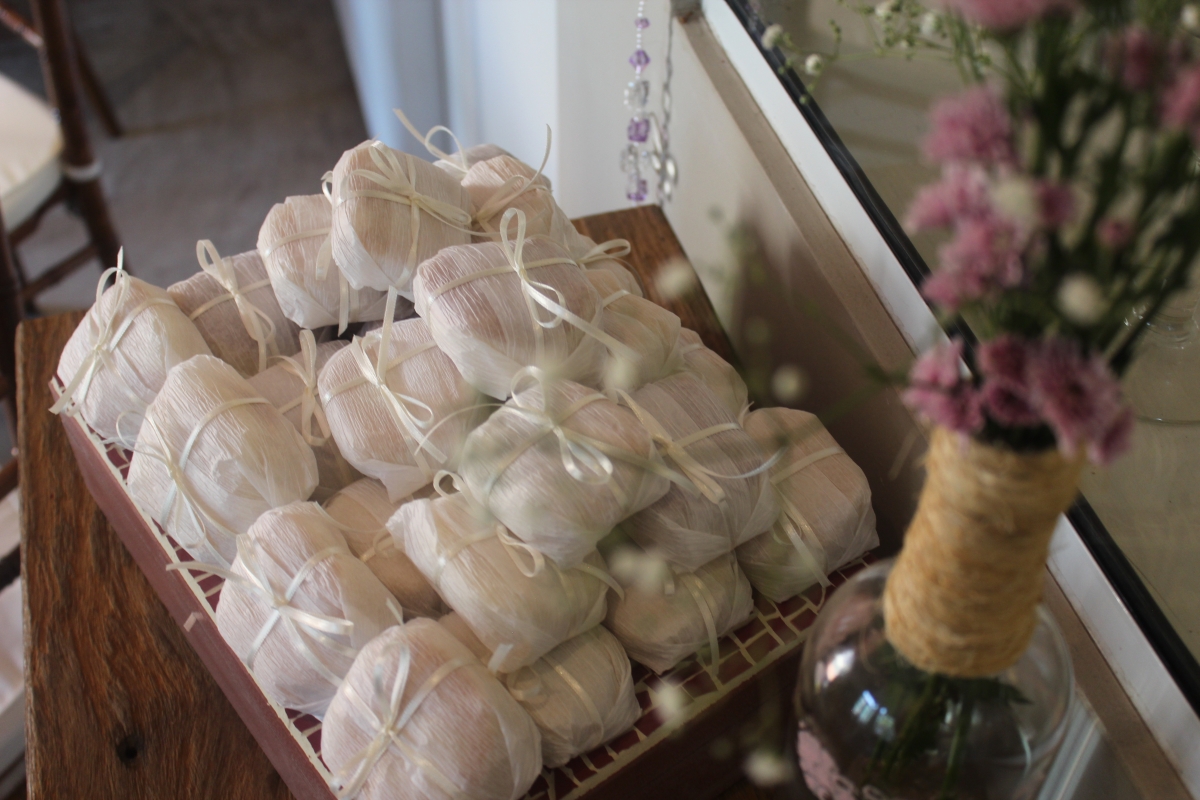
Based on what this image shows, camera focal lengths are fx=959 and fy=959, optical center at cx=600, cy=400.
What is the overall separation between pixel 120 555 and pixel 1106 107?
68 centimetres

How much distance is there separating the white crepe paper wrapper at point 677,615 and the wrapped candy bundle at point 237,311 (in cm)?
31

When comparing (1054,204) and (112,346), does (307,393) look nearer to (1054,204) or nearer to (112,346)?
(112,346)

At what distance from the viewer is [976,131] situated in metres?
0.24

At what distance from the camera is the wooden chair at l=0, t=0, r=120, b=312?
1254 mm

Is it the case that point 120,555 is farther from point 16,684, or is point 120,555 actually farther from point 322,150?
point 322,150

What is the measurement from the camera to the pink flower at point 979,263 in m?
0.24

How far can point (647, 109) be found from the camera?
923mm

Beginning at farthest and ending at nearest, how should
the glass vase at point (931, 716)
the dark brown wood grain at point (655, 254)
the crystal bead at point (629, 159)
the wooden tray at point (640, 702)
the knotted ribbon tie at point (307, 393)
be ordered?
the crystal bead at point (629, 159) < the dark brown wood grain at point (655, 254) < the knotted ribbon tie at point (307, 393) < the wooden tray at point (640, 702) < the glass vase at point (931, 716)

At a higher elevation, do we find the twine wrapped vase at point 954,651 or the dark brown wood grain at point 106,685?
the twine wrapped vase at point 954,651

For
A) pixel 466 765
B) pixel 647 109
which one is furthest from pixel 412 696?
pixel 647 109

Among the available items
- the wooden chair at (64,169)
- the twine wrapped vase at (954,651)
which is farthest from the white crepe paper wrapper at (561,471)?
the wooden chair at (64,169)

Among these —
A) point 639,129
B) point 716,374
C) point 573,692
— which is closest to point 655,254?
point 639,129

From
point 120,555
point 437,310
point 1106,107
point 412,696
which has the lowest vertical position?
point 120,555

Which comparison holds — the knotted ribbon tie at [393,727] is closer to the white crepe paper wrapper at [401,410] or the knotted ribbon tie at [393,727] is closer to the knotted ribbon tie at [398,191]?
the white crepe paper wrapper at [401,410]
